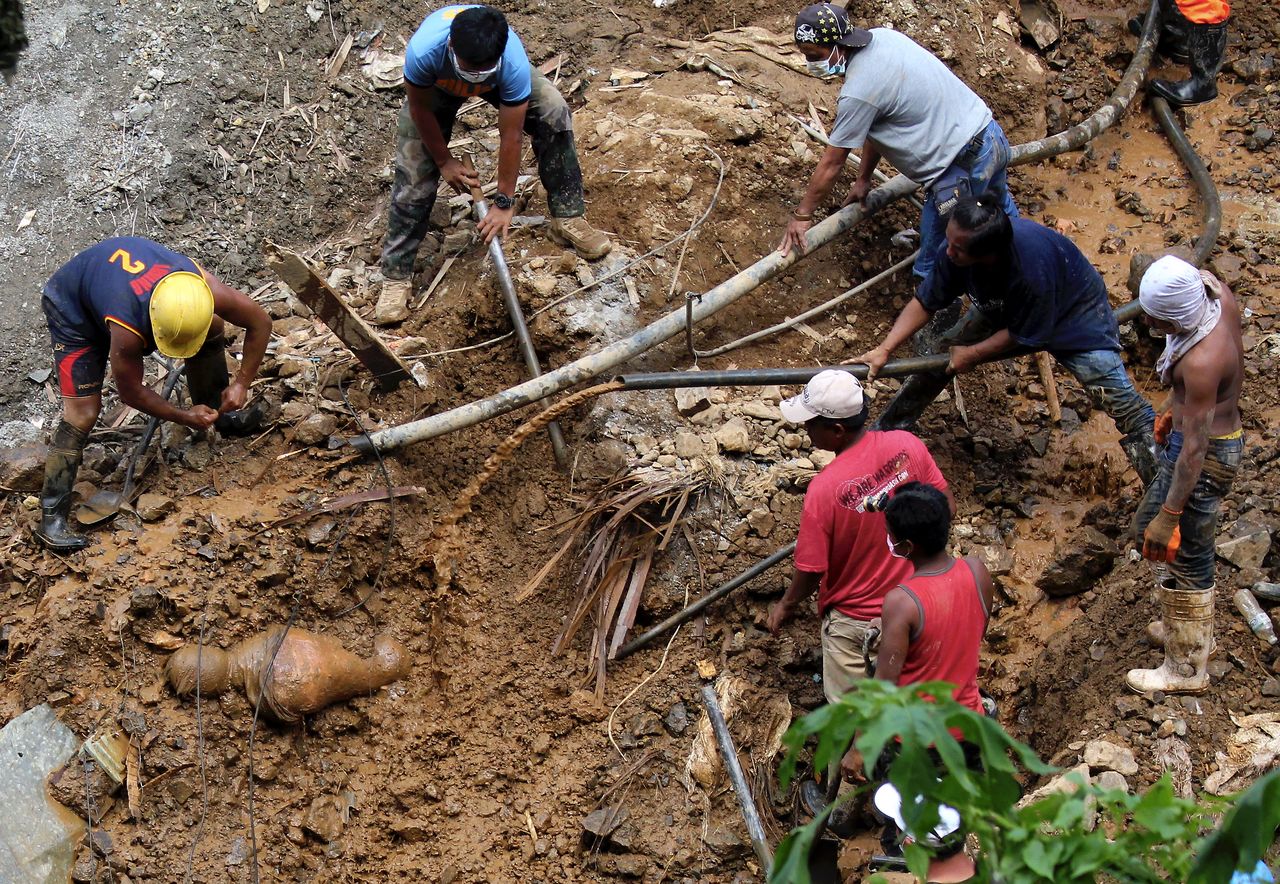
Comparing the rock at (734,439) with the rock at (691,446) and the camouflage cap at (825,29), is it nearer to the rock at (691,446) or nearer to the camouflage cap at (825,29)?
the rock at (691,446)

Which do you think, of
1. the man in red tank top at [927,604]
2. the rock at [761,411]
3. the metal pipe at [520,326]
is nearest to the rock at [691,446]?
the rock at [761,411]

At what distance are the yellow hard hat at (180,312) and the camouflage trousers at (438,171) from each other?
1.52 meters

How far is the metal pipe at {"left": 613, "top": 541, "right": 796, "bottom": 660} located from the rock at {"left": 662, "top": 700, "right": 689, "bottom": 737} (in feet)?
1.21

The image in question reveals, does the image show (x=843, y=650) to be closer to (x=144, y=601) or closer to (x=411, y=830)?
(x=411, y=830)

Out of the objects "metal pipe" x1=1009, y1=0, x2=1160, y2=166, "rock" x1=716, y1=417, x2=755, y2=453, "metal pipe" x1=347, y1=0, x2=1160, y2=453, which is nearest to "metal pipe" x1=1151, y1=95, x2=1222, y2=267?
"metal pipe" x1=1009, y1=0, x2=1160, y2=166

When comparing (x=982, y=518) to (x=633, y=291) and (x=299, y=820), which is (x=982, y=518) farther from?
(x=299, y=820)

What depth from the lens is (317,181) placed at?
7301 mm

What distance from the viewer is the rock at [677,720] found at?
5.14 m

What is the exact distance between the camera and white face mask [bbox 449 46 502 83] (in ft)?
17.8

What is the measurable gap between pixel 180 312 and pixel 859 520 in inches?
121

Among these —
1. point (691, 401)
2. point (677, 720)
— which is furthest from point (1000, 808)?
point (691, 401)

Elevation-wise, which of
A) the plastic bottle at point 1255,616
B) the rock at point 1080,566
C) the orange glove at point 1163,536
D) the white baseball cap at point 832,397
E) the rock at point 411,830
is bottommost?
the rock at point 411,830

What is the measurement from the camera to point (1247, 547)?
5.00m

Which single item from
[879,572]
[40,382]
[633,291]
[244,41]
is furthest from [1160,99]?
[40,382]
